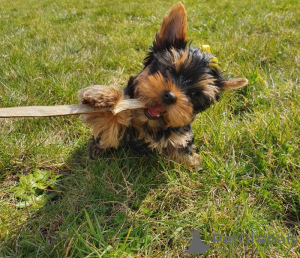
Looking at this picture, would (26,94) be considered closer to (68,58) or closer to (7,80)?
(7,80)

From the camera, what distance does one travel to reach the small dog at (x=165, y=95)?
6.07 feet

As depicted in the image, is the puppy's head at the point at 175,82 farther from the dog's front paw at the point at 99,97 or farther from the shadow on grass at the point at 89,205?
the shadow on grass at the point at 89,205

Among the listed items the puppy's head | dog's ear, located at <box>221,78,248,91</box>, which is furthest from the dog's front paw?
dog's ear, located at <box>221,78,248,91</box>

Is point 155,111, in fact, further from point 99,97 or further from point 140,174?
point 140,174

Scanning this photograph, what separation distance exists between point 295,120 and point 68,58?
3140 mm

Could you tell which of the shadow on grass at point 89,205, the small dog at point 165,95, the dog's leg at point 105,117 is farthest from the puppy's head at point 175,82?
the shadow on grass at point 89,205

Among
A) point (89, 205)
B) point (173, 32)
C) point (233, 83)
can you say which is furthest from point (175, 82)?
point (89, 205)

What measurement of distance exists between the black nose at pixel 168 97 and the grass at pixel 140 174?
0.80 metres

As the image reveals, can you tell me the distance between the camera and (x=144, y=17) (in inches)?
251

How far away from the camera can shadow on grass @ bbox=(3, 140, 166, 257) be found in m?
1.82

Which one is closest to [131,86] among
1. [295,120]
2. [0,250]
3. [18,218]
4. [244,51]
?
[18,218]

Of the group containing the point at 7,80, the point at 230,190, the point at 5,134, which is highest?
the point at 7,80

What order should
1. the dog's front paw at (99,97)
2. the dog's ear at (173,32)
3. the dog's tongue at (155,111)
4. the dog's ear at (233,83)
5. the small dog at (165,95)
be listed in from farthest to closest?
1. the dog's ear at (233,83)
2. the dog's ear at (173,32)
3. the dog's tongue at (155,111)
4. the small dog at (165,95)
5. the dog's front paw at (99,97)

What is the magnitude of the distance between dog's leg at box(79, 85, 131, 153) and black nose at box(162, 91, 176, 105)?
323 mm
